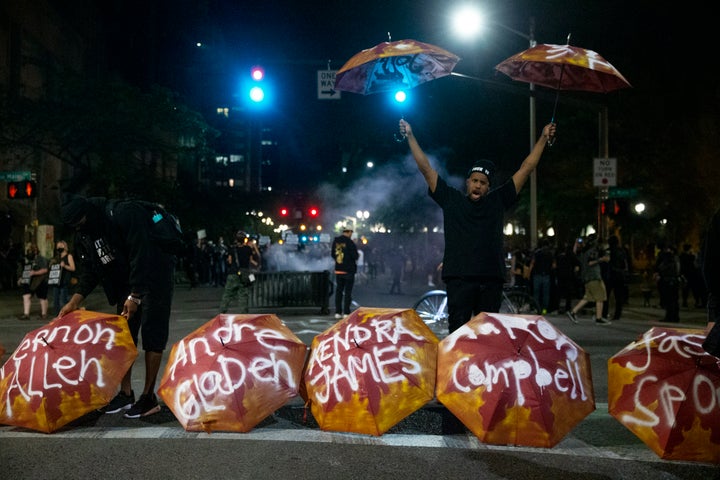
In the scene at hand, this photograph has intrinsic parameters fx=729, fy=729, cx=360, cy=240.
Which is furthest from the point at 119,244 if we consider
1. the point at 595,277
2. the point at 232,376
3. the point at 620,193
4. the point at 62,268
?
the point at 620,193

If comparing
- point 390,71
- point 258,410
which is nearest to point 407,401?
point 258,410

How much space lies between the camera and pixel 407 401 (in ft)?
16.1

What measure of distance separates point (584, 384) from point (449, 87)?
1003 inches

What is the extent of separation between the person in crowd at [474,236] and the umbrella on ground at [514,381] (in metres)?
0.70

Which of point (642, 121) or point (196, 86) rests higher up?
point (196, 86)

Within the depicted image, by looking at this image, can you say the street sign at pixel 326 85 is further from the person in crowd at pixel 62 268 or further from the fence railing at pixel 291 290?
the person in crowd at pixel 62 268

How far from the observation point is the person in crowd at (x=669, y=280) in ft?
46.5

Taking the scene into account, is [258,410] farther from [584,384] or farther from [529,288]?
[529,288]

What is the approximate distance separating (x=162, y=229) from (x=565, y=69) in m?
3.72

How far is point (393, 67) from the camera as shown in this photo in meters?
6.61

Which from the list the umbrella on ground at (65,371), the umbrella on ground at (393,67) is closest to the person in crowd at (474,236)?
the umbrella on ground at (393,67)

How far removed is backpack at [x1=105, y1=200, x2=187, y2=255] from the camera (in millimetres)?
5695

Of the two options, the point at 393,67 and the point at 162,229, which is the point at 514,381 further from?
the point at 393,67

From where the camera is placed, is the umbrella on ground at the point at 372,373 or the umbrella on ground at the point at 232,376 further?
the umbrella on ground at the point at 232,376
